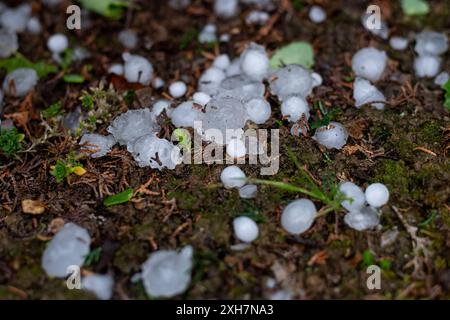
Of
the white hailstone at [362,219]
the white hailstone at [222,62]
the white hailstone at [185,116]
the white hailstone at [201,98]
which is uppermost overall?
the white hailstone at [222,62]

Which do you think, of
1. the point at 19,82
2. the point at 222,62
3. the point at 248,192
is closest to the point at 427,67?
the point at 222,62

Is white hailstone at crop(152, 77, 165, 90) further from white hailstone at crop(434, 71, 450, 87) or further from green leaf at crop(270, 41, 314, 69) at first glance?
white hailstone at crop(434, 71, 450, 87)

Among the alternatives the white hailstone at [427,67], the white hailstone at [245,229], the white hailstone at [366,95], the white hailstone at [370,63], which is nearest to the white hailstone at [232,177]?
the white hailstone at [245,229]

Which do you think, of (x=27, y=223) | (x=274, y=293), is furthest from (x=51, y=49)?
(x=274, y=293)

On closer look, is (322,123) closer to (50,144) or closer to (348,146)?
(348,146)

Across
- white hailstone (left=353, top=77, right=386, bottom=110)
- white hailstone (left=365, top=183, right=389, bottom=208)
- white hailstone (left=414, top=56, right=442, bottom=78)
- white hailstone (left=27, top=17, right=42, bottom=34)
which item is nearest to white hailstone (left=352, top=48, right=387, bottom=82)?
white hailstone (left=353, top=77, right=386, bottom=110)

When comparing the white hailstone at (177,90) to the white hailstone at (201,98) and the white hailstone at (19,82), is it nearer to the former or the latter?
the white hailstone at (201,98)

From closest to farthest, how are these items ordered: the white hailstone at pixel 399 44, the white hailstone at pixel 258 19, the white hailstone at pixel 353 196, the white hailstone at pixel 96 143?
the white hailstone at pixel 353 196, the white hailstone at pixel 96 143, the white hailstone at pixel 399 44, the white hailstone at pixel 258 19

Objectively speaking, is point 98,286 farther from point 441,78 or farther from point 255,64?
point 441,78
